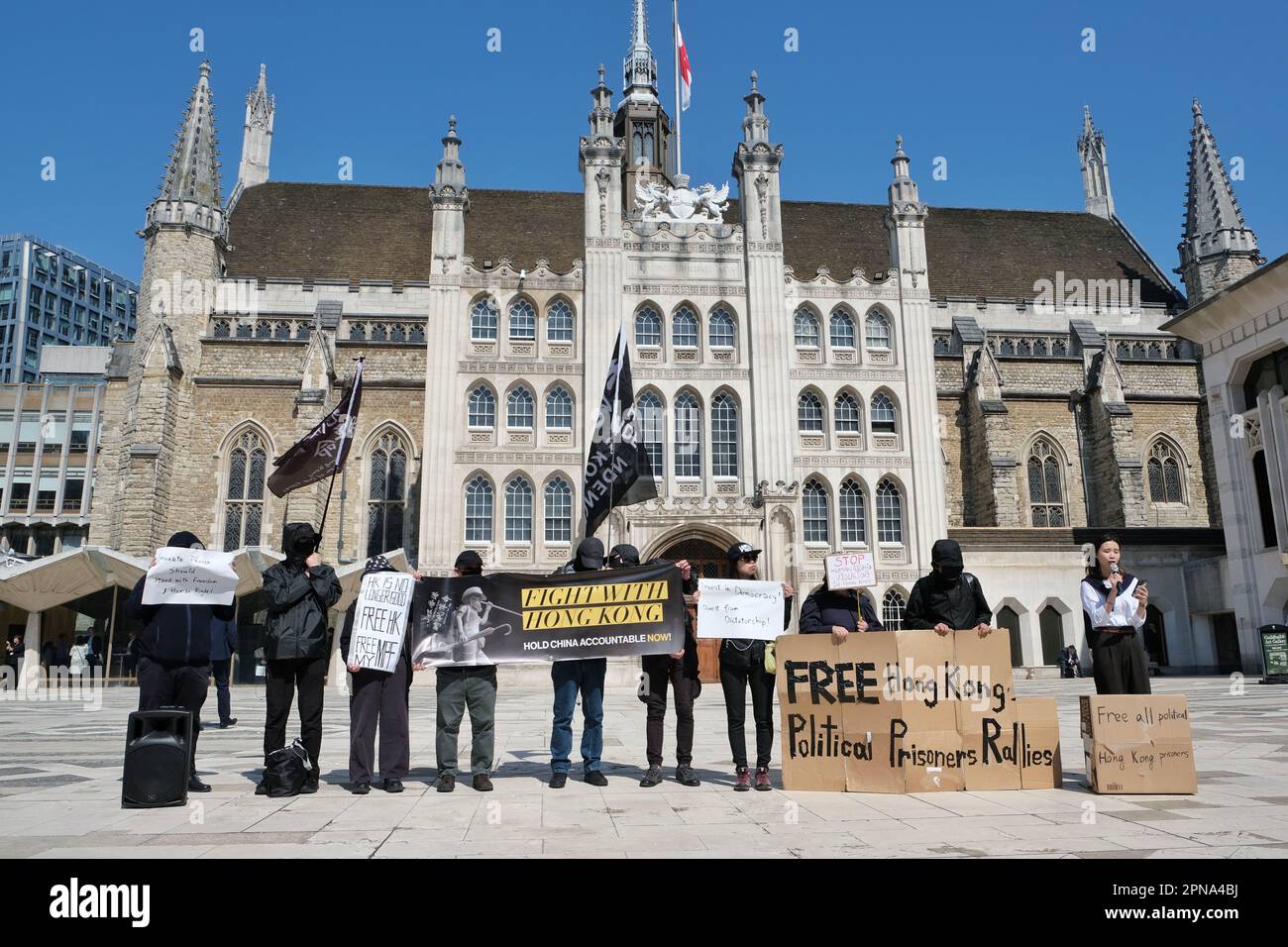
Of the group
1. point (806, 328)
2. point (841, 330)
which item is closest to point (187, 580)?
point (806, 328)

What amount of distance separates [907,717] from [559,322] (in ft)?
72.9

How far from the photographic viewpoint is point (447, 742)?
7.15 metres

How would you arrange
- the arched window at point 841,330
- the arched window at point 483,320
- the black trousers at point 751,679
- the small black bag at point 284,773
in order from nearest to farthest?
the small black bag at point 284,773, the black trousers at point 751,679, the arched window at point 483,320, the arched window at point 841,330

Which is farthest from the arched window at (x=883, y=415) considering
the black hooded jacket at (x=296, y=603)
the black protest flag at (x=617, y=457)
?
the black hooded jacket at (x=296, y=603)

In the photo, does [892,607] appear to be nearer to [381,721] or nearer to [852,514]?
[852,514]

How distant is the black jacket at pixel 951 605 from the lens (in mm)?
7273

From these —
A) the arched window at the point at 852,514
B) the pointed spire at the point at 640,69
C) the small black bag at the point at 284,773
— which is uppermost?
the pointed spire at the point at 640,69

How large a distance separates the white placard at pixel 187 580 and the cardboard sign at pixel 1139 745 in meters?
6.64

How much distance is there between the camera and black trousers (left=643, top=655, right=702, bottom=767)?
24.0ft

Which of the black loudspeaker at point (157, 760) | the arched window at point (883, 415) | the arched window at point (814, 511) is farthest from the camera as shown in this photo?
the arched window at point (883, 415)

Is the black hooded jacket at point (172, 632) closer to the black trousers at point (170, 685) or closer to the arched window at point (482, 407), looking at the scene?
the black trousers at point (170, 685)
